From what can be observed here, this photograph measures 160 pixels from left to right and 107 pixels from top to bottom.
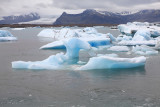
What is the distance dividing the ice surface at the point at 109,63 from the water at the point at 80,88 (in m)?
0.21

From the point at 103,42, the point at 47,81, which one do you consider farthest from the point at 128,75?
the point at 103,42

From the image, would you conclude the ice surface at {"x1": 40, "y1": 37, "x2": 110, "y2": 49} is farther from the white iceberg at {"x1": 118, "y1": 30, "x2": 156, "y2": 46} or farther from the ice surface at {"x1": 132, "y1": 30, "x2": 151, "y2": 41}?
the ice surface at {"x1": 132, "y1": 30, "x2": 151, "y2": 41}

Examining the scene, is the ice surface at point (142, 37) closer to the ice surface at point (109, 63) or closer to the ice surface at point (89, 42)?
the ice surface at point (89, 42)

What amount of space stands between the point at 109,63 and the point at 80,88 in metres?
2.06

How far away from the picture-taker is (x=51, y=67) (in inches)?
299

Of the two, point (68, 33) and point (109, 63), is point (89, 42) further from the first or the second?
point (109, 63)

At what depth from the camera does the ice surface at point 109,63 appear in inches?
288

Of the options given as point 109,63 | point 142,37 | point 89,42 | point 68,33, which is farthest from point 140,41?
point 109,63

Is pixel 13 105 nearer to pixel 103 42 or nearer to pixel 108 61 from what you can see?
pixel 108 61

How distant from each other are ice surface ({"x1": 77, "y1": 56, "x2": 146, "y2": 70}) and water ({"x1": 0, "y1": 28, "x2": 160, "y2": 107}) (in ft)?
0.68

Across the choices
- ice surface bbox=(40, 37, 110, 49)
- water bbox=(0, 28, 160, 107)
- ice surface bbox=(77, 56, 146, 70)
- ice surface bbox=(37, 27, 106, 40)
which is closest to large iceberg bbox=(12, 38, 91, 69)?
water bbox=(0, 28, 160, 107)

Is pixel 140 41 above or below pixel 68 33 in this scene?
below

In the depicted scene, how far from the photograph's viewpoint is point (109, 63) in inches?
295

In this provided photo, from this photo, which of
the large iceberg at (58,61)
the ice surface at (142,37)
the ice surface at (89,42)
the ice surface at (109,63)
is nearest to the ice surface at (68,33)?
the ice surface at (142,37)
